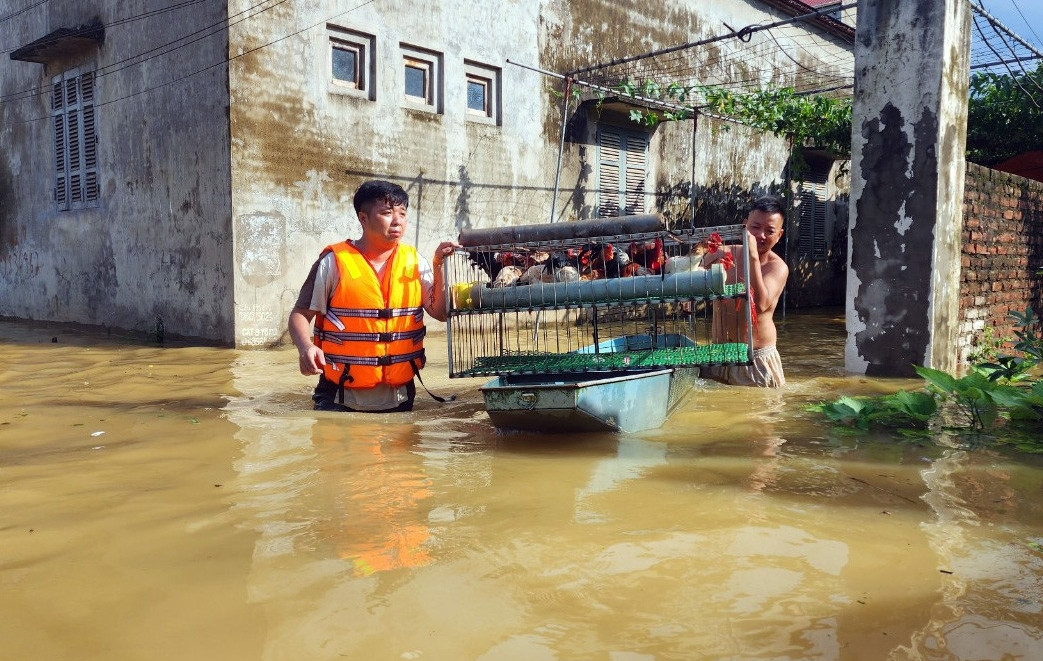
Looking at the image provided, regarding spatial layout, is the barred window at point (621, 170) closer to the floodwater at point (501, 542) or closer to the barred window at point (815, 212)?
the barred window at point (815, 212)

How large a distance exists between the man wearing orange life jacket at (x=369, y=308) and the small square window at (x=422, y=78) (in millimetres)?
6222

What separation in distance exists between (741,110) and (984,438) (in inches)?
405

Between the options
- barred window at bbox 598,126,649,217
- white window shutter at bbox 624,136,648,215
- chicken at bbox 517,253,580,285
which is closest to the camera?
chicken at bbox 517,253,580,285

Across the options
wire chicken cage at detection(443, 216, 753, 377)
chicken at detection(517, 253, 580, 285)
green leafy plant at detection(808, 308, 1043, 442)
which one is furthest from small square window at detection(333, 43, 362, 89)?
green leafy plant at detection(808, 308, 1043, 442)

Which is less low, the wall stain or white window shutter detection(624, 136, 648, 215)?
white window shutter detection(624, 136, 648, 215)

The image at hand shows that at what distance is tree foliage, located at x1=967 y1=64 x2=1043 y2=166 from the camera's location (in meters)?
12.6

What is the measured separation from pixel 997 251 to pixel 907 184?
200cm

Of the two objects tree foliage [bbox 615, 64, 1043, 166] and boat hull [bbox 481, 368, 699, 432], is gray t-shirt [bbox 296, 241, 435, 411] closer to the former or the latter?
boat hull [bbox 481, 368, 699, 432]

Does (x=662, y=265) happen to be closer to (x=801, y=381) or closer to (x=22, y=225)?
(x=801, y=381)

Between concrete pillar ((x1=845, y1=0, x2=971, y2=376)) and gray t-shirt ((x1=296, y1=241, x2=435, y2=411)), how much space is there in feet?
13.1

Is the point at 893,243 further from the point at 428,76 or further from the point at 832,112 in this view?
the point at 832,112

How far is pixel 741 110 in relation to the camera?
46.5 ft

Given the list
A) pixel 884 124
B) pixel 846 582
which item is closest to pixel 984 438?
pixel 846 582

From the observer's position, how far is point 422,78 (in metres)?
11.1
